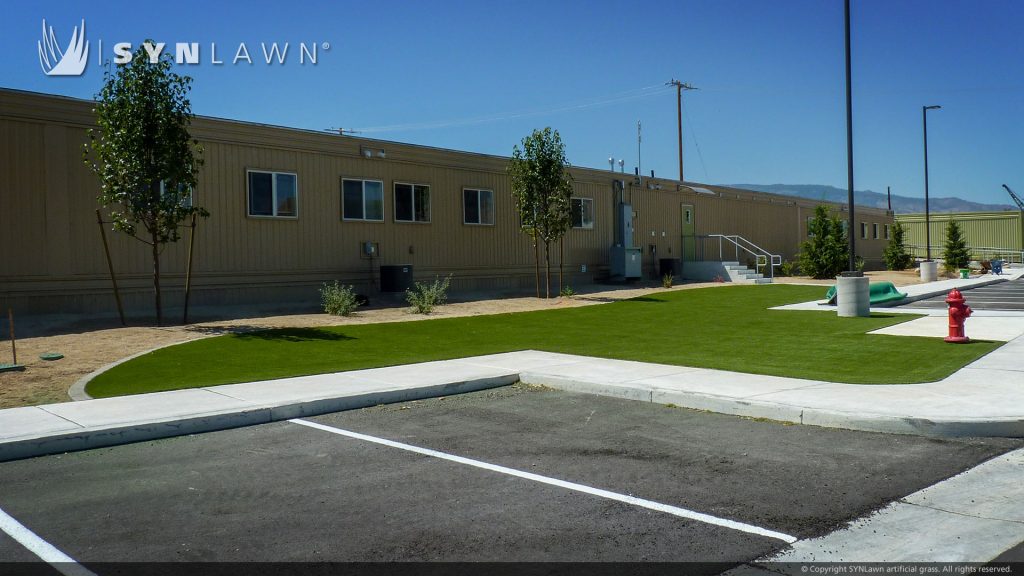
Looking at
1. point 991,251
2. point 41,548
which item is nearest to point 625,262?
point 41,548

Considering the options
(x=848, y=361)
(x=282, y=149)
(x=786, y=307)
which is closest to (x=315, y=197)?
(x=282, y=149)

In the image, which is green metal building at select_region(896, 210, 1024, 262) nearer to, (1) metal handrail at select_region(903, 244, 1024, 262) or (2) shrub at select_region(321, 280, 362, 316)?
(1) metal handrail at select_region(903, 244, 1024, 262)

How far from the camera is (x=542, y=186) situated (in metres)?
24.3

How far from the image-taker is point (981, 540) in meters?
4.71

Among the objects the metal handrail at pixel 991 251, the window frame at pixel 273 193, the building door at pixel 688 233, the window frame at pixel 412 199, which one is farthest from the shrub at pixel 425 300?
the metal handrail at pixel 991 251

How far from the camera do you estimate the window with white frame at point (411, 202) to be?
78.8 feet

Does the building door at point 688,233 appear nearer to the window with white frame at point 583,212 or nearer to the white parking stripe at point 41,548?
the window with white frame at point 583,212

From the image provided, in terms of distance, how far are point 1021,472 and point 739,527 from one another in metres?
2.79

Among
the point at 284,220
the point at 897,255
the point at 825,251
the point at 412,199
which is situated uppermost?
the point at 412,199

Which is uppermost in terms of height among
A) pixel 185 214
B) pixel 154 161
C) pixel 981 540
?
pixel 154 161

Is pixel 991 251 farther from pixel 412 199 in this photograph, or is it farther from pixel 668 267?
pixel 412 199

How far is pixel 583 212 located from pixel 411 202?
8359 millimetres

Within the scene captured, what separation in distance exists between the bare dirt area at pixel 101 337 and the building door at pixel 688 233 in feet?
45.7

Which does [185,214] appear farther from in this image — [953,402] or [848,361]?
[953,402]
